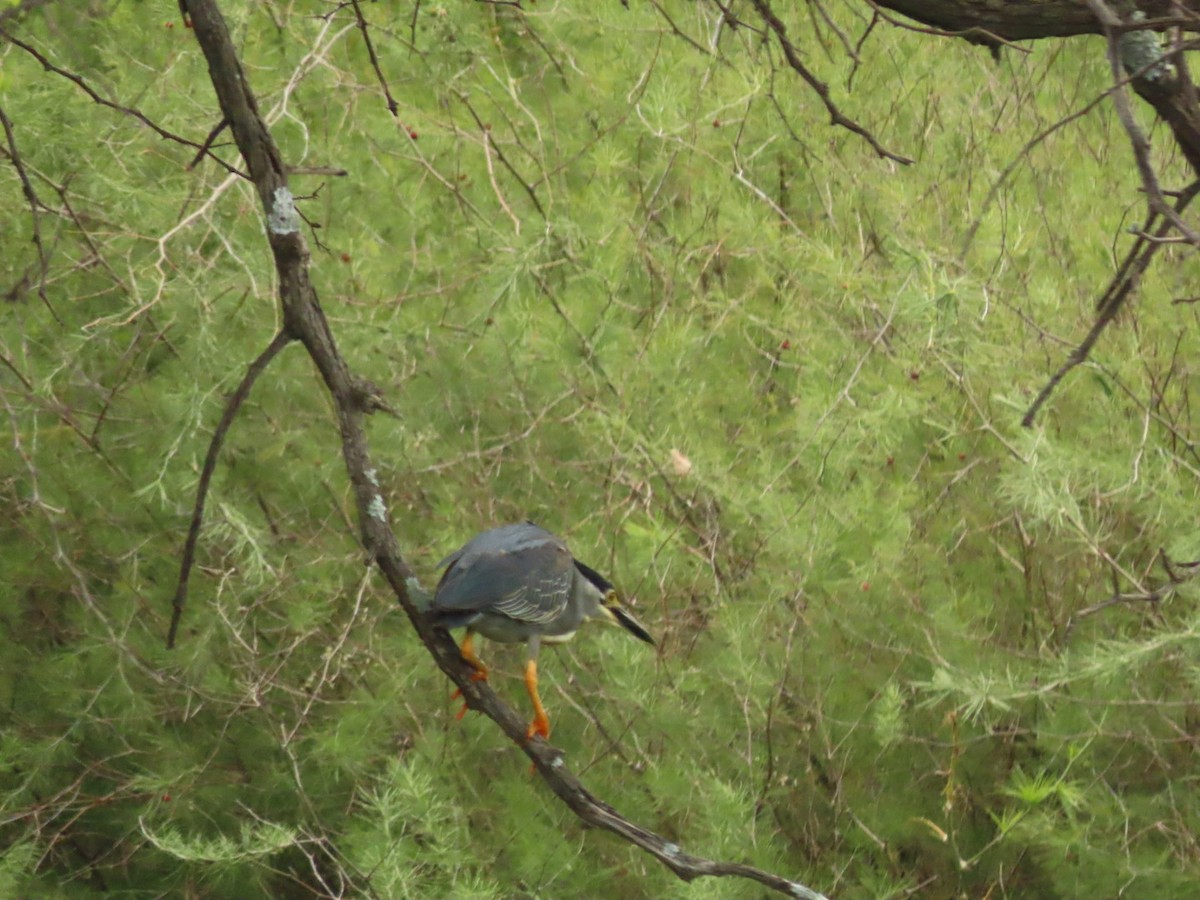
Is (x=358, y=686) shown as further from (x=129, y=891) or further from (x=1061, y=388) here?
(x=1061, y=388)

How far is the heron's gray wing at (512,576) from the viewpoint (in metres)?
2.15

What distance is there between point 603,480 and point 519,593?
1503mm

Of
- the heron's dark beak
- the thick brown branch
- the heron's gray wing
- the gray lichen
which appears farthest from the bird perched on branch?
the gray lichen

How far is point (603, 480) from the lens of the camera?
3.81 meters

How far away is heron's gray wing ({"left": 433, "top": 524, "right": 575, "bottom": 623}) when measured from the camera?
7.06 feet

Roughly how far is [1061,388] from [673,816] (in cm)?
135

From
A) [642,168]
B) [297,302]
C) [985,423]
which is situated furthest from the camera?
[642,168]

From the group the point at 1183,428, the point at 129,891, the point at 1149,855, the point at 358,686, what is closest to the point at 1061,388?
the point at 1183,428

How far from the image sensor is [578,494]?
3.88 m

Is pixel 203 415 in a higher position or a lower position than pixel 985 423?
lower

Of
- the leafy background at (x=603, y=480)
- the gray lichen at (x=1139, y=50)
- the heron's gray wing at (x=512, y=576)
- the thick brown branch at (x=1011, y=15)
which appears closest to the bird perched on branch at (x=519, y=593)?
the heron's gray wing at (x=512, y=576)

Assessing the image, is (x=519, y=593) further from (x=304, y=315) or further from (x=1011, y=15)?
(x=1011, y=15)

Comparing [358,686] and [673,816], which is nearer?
[673,816]

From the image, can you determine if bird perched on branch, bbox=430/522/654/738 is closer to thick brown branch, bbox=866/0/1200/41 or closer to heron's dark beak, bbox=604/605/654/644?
heron's dark beak, bbox=604/605/654/644
